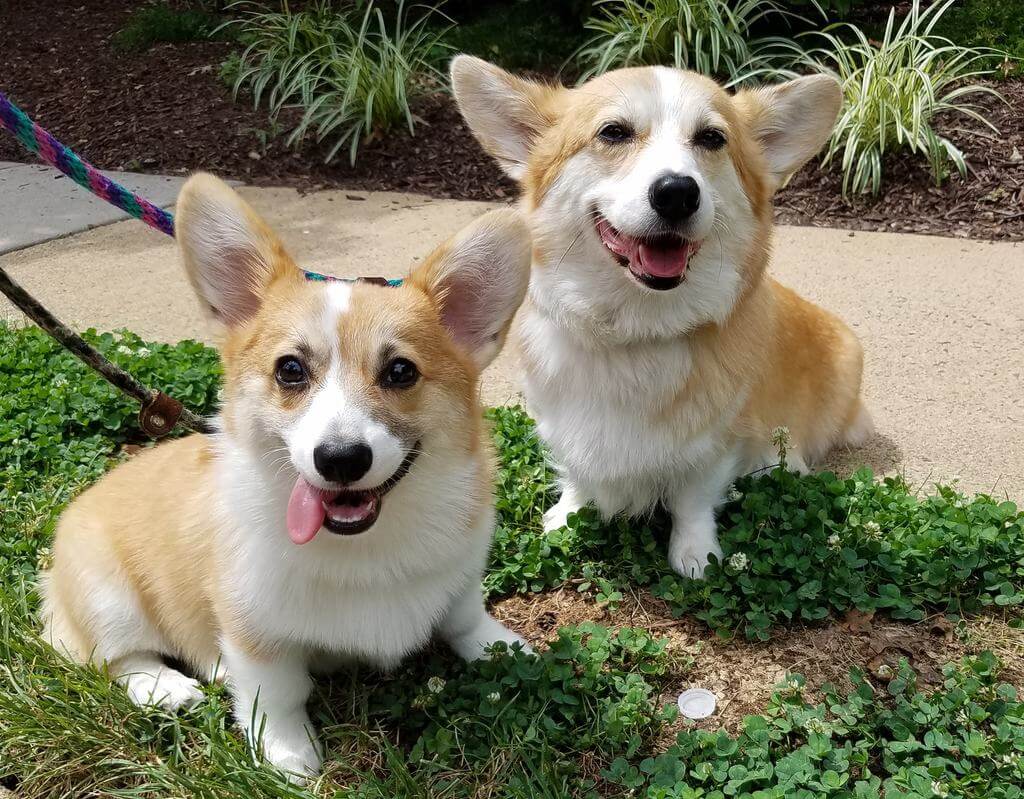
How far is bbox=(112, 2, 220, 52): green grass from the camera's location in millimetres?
8617

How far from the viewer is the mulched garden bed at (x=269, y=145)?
18.2 feet

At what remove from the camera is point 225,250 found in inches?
83.6

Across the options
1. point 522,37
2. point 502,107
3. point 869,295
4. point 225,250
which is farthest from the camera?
point 522,37

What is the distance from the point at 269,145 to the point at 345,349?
208 inches

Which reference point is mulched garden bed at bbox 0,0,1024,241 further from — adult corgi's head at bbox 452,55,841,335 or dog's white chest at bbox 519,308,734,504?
dog's white chest at bbox 519,308,734,504

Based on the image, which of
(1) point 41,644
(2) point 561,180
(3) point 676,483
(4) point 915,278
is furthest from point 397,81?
(1) point 41,644

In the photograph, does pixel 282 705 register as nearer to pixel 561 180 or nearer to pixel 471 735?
pixel 471 735

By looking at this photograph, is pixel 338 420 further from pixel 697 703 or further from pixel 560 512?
pixel 560 512

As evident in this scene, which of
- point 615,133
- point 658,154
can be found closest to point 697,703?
point 658,154

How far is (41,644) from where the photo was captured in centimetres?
241

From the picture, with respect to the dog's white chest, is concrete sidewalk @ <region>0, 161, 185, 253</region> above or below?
below

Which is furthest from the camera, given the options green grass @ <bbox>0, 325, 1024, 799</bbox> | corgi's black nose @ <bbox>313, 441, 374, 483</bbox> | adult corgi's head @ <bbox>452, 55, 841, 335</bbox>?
adult corgi's head @ <bbox>452, 55, 841, 335</bbox>

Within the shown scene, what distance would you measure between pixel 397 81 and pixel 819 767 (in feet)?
18.8

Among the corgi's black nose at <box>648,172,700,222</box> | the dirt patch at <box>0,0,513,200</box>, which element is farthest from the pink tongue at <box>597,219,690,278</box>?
the dirt patch at <box>0,0,513,200</box>
